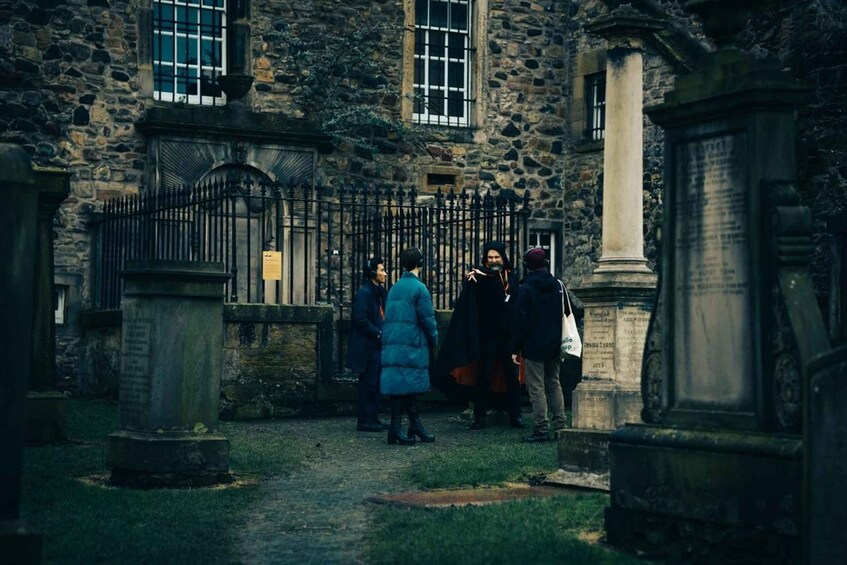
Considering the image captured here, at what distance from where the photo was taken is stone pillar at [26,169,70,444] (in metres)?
13.0

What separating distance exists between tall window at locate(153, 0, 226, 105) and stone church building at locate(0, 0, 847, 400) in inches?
1.0

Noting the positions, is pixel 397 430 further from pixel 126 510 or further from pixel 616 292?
pixel 126 510

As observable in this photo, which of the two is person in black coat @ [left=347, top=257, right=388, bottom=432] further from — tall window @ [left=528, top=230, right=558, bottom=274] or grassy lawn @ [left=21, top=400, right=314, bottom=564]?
tall window @ [left=528, top=230, right=558, bottom=274]

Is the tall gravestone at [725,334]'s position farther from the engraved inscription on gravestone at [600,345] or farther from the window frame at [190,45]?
the window frame at [190,45]

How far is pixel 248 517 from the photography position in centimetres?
915

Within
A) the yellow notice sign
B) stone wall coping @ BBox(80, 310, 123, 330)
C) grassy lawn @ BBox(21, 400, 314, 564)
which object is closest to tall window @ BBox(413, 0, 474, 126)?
the yellow notice sign

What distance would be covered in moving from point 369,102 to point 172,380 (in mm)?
11649

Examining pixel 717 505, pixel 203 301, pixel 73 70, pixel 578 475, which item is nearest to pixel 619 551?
pixel 717 505

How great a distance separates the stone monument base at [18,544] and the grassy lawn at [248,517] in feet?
2.81

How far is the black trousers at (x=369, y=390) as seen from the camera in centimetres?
1494

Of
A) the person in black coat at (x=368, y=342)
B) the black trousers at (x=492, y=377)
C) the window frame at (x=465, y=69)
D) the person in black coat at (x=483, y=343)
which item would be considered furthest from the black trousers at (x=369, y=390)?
the window frame at (x=465, y=69)

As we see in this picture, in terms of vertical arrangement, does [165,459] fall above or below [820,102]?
below

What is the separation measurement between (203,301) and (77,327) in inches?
360

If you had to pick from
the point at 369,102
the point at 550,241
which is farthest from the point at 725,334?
the point at 550,241
